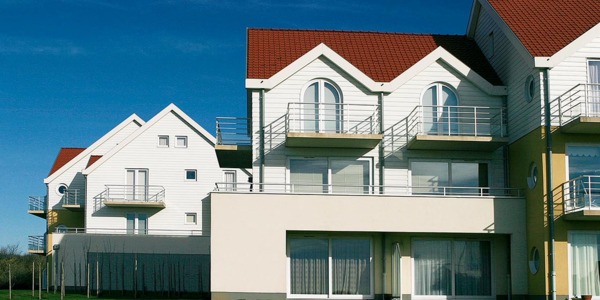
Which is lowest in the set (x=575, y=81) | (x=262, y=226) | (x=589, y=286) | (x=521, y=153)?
(x=589, y=286)

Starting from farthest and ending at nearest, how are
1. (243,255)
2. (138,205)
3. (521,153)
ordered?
(138,205), (521,153), (243,255)

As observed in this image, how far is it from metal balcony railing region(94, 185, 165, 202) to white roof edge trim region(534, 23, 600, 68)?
2568cm

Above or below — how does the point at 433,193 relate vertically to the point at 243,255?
above

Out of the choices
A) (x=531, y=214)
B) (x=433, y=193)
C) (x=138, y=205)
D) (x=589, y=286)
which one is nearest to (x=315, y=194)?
(x=433, y=193)

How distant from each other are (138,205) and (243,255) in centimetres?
2173

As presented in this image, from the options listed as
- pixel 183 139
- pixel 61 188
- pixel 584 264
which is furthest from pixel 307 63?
pixel 61 188

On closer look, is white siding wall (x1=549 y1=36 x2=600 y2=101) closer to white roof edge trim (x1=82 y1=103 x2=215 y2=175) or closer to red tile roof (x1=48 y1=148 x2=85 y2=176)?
white roof edge trim (x1=82 y1=103 x2=215 y2=175)

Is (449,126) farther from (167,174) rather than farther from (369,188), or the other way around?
(167,174)

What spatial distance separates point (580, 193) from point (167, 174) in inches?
1042

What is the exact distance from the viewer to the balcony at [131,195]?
1854 inches

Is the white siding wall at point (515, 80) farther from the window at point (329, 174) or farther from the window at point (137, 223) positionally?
the window at point (137, 223)

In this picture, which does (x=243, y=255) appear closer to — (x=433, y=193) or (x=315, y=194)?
(x=315, y=194)

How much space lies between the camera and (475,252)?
2839cm

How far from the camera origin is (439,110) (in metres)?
29.6
